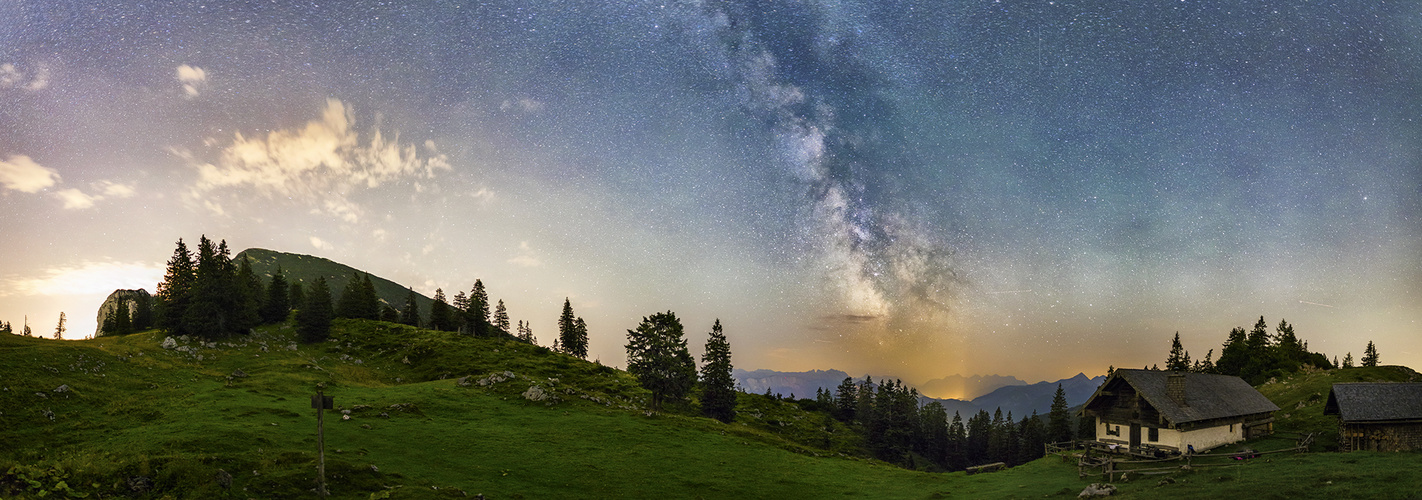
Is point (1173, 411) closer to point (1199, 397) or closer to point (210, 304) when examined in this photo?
point (1199, 397)

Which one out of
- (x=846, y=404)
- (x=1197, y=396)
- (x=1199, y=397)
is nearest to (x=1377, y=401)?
(x=1199, y=397)

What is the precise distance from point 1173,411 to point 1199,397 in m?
6.47

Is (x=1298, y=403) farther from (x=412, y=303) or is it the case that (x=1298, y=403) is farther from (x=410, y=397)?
(x=412, y=303)

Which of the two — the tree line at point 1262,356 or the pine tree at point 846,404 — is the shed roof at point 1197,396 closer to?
the tree line at point 1262,356

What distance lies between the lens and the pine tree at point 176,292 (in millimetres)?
84438

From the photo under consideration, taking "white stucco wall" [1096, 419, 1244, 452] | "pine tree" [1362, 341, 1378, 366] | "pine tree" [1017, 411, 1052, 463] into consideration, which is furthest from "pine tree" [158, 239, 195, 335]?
"pine tree" [1362, 341, 1378, 366]

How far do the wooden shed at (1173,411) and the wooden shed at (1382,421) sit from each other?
6997 mm

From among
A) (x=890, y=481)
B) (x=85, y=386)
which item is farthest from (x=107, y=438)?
(x=890, y=481)

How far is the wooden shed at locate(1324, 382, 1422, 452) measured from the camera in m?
41.7

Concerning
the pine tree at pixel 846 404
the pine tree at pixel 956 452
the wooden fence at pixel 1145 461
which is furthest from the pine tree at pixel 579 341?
the wooden fence at pixel 1145 461

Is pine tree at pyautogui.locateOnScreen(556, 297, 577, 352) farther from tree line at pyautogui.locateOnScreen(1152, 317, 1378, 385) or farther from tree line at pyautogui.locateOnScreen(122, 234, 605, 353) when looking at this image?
tree line at pyautogui.locateOnScreen(1152, 317, 1378, 385)

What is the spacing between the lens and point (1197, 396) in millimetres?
49219

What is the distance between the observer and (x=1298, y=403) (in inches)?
2586

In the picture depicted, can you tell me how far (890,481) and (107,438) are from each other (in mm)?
54434
